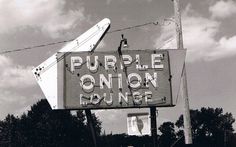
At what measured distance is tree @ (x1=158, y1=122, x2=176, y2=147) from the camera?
129m

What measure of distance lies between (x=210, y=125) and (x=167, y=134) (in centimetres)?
1442

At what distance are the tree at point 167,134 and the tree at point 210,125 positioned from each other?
381 cm

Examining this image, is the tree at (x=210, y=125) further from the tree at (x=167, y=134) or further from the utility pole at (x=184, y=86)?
the utility pole at (x=184, y=86)

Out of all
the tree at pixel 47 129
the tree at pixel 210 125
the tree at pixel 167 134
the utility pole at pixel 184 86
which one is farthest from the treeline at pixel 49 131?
the utility pole at pixel 184 86

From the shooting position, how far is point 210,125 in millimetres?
131875

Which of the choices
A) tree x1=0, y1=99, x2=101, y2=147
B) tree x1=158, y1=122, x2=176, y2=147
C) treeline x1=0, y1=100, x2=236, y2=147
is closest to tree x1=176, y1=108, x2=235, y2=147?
tree x1=158, y1=122, x2=176, y2=147

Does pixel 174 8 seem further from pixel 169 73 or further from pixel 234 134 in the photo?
pixel 234 134

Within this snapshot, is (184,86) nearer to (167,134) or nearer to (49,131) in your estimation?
(49,131)

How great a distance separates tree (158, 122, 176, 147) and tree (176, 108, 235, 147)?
3812 millimetres

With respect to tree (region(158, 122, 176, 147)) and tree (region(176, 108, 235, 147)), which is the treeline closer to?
tree (region(158, 122, 176, 147))

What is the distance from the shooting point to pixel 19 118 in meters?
86.9

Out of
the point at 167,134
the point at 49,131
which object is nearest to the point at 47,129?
the point at 49,131

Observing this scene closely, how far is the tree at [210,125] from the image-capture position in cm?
13125

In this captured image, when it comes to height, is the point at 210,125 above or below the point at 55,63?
above
